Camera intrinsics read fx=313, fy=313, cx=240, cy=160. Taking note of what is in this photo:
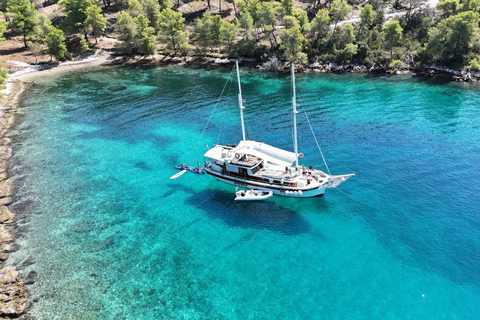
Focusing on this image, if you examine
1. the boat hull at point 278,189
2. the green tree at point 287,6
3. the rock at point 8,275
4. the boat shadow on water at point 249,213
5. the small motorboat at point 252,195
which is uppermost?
the green tree at point 287,6

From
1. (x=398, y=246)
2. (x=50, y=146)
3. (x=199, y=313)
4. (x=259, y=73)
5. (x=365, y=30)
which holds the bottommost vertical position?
(x=199, y=313)

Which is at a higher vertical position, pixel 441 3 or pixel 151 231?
pixel 441 3

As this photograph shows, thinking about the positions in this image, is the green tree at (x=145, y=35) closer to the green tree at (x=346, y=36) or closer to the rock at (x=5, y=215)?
the green tree at (x=346, y=36)

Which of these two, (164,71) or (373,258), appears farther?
(164,71)

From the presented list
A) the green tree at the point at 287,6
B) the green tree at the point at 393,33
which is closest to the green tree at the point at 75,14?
the green tree at the point at 287,6

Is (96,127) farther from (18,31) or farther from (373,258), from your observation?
(18,31)

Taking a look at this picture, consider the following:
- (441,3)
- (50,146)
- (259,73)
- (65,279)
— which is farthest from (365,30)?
(65,279)

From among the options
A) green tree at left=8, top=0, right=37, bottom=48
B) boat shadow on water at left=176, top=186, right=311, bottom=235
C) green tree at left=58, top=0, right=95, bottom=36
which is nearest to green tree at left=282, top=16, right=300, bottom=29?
boat shadow on water at left=176, top=186, right=311, bottom=235
